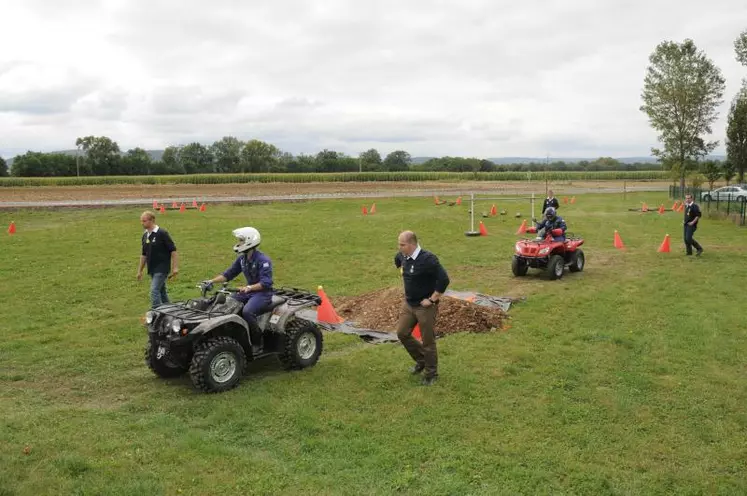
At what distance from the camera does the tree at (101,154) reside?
9100 cm

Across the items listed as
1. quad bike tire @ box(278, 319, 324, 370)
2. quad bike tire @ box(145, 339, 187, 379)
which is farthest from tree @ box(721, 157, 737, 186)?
quad bike tire @ box(145, 339, 187, 379)

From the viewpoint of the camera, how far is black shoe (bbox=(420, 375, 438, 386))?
24.6 ft

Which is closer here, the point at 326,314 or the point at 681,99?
the point at 326,314

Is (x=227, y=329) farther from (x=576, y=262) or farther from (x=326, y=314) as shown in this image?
(x=576, y=262)

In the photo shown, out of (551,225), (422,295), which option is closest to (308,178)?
(551,225)

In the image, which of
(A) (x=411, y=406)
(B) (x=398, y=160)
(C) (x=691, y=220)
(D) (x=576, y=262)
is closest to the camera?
(A) (x=411, y=406)

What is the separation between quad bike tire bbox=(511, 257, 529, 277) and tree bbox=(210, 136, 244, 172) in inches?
3830

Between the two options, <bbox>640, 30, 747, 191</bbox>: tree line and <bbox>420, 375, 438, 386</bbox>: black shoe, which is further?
<bbox>640, 30, 747, 191</bbox>: tree line

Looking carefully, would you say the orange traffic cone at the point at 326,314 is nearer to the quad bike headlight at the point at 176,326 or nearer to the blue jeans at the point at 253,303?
the blue jeans at the point at 253,303

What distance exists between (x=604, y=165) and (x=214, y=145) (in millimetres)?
83204

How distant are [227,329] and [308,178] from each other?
76.6m

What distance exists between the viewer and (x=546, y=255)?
47.0 ft

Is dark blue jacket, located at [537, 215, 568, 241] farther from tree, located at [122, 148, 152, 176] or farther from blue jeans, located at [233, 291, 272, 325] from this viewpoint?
tree, located at [122, 148, 152, 176]

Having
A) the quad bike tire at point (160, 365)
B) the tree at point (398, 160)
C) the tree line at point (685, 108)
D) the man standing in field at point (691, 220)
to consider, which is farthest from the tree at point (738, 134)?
the tree at point (398, 160)
